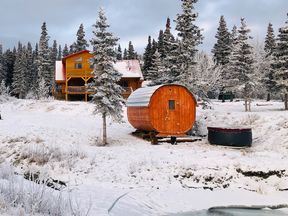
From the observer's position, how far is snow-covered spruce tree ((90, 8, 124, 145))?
23.2m

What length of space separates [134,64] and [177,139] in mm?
33845

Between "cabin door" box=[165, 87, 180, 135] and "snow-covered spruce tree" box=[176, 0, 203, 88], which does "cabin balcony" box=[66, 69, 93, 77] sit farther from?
"cabin door" box=[165, 87, 180, 135]

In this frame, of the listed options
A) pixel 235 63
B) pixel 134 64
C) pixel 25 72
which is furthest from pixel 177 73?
pixel 25 72

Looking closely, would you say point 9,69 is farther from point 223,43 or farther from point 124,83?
point 223,43

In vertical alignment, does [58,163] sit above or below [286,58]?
below

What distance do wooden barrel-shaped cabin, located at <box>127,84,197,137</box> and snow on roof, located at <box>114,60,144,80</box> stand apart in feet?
91.0

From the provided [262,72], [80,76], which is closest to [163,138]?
[80,76]

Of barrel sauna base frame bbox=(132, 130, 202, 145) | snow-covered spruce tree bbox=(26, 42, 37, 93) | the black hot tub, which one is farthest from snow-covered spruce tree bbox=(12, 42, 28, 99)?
the black hot tub

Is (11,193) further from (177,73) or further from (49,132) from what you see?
(177,73)

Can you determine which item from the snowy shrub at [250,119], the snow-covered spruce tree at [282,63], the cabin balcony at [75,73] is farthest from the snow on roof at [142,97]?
the cabin balcony at [75,73]

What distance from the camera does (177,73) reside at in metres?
32.8

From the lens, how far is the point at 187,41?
104 feet

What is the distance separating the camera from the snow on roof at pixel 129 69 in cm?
5406

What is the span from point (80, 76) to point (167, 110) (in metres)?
28.9
